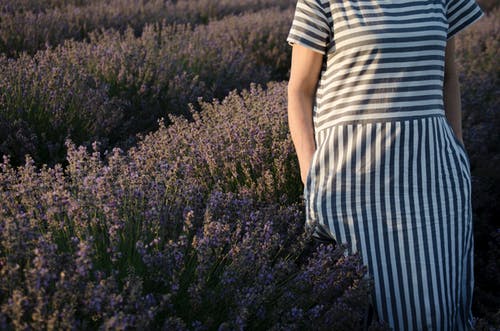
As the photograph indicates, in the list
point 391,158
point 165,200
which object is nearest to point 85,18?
point 165,200

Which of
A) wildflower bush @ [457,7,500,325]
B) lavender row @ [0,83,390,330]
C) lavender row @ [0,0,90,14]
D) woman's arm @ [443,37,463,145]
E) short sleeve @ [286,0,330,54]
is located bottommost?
wildflower bush @ [457,7,500,325]

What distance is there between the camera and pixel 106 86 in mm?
3918

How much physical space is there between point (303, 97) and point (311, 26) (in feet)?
0.85

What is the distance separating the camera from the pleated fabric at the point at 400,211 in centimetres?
220

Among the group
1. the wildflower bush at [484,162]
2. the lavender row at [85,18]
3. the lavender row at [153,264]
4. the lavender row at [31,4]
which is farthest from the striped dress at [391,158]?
the lavender row at [31,4]

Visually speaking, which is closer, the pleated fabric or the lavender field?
the lavender field

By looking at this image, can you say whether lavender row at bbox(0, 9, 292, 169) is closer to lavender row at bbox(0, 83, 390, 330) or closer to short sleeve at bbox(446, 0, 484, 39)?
lavender row at bbox(0, 83, 390, 330)

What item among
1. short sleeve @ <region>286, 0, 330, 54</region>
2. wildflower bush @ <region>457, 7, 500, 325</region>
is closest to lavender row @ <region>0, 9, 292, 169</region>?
short sleeve @ <region>286, 0, 330, 54</region>

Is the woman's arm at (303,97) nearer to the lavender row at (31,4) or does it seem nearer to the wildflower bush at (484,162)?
the wildflower bush at (484,162)

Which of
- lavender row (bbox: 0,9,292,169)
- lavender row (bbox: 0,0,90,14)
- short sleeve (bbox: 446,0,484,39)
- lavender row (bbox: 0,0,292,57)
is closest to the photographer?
short sleeve (bbox: 446,0,484,39)

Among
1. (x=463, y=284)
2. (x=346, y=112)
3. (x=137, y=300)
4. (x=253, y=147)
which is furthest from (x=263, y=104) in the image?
(x=137, y=300)

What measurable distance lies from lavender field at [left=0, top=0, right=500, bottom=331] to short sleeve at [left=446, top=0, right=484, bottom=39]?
2.89 ft

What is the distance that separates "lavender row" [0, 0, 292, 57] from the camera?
5336 mm

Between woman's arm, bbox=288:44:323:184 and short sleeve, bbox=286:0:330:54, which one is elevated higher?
short sleeve, bbox=286:0:330:54
